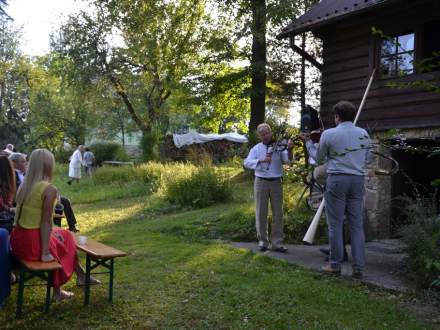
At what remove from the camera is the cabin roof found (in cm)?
817

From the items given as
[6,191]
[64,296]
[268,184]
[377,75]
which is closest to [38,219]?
[64,296]

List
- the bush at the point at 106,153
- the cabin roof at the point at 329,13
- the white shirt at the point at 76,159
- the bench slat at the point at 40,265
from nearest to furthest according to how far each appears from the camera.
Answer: the bench slat at the point at 40,265, the cabin roof at the point at 329,13, the white shirt at the point at 76,159, the bush at the point at 106,153

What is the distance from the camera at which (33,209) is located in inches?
175

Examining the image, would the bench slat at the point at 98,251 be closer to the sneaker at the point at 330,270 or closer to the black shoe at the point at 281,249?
the sneaker at the point at 330,270

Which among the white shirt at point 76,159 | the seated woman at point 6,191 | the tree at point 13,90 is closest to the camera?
the seated woman at point 6,191

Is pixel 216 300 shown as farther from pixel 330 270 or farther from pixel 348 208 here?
pixel 348 208

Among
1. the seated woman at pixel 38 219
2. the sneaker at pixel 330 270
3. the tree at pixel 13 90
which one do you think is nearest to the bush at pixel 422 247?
the sneaker at pixel 330 270

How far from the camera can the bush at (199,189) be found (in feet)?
38.4

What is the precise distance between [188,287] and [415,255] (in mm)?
2423

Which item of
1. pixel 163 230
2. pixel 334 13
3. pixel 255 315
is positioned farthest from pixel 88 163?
pixel 255 315

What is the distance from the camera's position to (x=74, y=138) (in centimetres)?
4109

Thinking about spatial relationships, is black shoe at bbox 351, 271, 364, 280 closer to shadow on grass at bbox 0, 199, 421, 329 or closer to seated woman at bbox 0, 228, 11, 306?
shadow on grass at bbox 0, 199, 421, 329

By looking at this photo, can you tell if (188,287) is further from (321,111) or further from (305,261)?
(321,111)

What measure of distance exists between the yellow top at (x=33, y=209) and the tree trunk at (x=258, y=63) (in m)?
11.8
